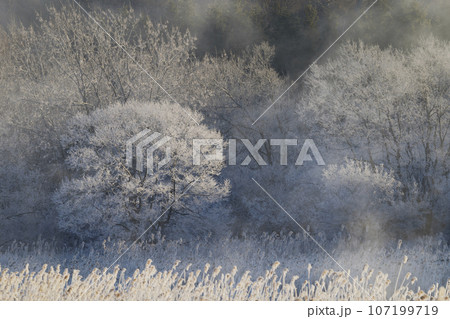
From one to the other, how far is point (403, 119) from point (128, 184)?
9688mm

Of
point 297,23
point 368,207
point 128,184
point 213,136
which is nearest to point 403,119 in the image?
point 368,207

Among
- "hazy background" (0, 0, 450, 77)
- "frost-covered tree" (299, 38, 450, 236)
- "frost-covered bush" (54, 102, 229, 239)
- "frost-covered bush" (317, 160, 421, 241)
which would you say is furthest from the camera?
"hazy background" (0, 0, 450, 77)

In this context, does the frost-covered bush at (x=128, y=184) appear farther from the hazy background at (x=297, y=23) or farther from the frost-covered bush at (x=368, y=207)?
the hazy background at (x=297, y=23)

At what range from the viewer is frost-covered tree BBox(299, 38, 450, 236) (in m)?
16.7

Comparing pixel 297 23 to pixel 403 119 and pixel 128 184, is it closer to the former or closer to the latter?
pixel 403 119

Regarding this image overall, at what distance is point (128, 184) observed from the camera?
14.2 meters

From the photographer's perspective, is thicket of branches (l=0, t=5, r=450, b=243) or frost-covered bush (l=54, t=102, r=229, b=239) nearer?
frost-covered bush (l=54, t=102, r=229, b=239)

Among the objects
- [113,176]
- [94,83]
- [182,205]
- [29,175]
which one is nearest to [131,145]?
[113,176]

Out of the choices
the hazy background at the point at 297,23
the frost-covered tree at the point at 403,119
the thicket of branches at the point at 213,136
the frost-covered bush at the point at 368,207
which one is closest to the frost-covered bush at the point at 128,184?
the thicket of branches at the point at 213,136

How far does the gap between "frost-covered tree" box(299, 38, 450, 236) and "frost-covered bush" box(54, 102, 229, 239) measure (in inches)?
240

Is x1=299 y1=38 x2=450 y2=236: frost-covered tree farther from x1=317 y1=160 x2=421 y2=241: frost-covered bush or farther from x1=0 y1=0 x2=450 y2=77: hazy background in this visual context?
x1=0 y1=0 x2=450 y2=77: hazy background

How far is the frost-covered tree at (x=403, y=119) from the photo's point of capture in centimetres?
1672

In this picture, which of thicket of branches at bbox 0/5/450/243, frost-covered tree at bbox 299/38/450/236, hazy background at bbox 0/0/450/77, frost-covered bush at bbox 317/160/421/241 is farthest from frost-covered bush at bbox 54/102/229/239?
hazy background at bbox 0/0/450/77

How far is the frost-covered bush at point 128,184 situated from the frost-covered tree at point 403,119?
20.0 feet
